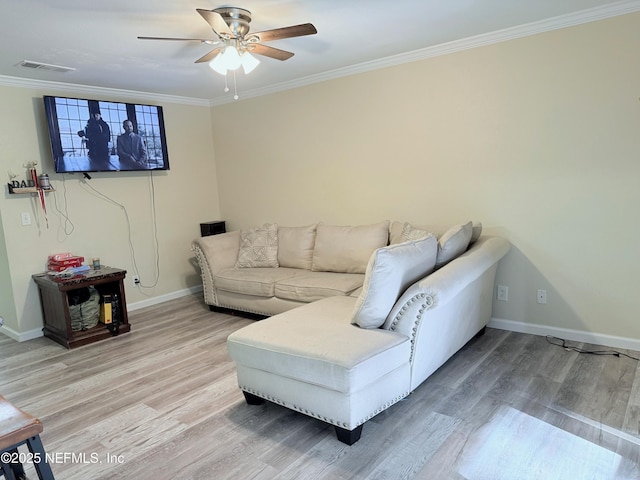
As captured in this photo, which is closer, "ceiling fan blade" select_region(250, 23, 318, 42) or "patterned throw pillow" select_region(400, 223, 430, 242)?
"ceiling fan blade" select_region(250, 23, 318, 42)

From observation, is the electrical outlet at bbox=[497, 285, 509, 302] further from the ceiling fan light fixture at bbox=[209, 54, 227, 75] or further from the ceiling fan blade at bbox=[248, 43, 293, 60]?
the ceiling fan light fixture at bbox=[209, 54, 227, 75]

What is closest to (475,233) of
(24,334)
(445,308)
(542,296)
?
(542,296)

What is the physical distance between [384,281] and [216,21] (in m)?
1.73

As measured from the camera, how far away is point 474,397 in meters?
2.50

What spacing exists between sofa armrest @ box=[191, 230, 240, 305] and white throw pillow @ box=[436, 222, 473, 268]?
2.42 m

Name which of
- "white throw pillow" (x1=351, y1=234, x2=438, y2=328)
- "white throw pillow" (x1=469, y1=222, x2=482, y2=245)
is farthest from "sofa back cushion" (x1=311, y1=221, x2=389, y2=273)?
"white throw pillow" (x1=351, y1=234, x2=438, y2=328)

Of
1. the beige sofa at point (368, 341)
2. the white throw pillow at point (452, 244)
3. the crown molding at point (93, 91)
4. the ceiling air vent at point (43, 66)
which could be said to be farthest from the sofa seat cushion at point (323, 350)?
the crown molding at point (93, 91)

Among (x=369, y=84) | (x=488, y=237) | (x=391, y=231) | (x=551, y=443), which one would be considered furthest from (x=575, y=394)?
(x=369, y=84)

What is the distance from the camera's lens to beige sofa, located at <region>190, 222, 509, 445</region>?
2082mm

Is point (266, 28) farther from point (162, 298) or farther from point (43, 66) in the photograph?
point (162, 298)

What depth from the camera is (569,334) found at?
3256 mm

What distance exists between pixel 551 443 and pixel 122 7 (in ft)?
10.7

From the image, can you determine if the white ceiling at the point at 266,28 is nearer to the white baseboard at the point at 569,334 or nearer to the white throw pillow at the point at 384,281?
the white throw pillow at the point at 384,281

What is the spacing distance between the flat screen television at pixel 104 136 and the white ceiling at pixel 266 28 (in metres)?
0.29
